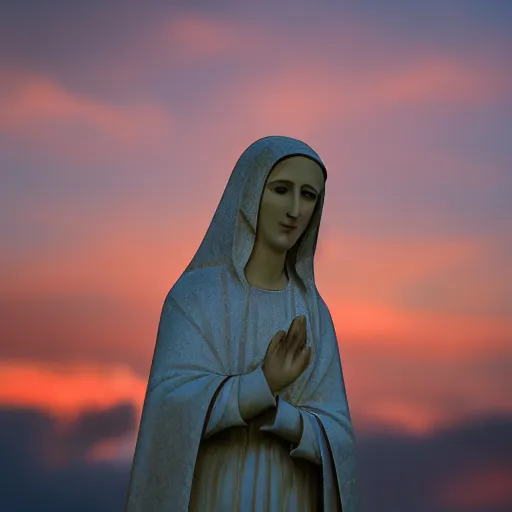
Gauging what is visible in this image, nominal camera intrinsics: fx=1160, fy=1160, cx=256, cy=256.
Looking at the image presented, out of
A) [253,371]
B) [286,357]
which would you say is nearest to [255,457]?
[253,371]

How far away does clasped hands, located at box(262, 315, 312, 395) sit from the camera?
10484 millimetres

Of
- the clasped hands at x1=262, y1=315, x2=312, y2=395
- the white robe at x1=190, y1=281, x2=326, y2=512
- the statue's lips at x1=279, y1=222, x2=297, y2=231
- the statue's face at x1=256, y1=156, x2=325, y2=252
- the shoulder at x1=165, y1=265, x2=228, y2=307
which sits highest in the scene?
the statue's face at x1=256, y1=156, x2=325, y2=252

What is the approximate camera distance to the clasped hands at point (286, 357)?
10.5 meters

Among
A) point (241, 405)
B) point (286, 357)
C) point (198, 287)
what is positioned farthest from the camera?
point (198, 287)

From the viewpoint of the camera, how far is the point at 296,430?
34.1 feet

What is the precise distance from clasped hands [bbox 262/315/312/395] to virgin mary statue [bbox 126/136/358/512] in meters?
0.01

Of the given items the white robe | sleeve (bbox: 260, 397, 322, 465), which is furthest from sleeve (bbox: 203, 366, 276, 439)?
sleeve (bbox: 260, 397, 322, 465)

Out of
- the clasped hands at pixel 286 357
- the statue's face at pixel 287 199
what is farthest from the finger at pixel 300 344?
the statue's face at pixel 287 199

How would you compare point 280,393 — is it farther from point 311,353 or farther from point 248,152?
point 248,152

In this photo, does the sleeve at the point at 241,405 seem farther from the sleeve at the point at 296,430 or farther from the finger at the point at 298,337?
the finger at the point at 298,337

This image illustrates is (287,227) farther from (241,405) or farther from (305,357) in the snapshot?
(241,405)

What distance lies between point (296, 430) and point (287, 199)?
234 centimetres

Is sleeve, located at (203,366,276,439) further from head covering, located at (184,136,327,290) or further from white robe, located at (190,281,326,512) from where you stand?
head covering, located at (184,136,327,290)

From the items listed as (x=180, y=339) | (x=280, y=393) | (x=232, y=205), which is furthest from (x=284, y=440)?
(x=232, y=205)
